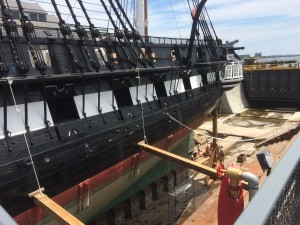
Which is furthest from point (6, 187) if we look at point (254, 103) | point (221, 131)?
point (254, 103)

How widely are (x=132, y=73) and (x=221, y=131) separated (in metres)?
20.2

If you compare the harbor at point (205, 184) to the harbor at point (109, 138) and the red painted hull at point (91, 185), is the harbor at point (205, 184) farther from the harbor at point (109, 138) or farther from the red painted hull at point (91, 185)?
the red painted hull at point (91, 185)

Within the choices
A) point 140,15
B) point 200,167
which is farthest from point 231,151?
point 200,167

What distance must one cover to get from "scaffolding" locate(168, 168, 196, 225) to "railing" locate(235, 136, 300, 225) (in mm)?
10808

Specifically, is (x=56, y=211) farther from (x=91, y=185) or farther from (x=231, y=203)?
(x=231, y=203)

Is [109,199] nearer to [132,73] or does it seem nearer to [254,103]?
[132,73]

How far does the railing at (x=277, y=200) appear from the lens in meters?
1.70

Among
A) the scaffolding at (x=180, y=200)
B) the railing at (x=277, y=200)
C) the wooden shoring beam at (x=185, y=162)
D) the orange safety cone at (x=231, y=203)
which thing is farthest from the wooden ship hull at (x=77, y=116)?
the railing at (x=277, y=200)

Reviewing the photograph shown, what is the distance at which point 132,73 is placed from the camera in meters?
11.0

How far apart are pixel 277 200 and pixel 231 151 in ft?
72.3

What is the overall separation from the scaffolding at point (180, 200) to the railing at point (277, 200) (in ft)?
35.5

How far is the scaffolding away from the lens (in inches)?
526

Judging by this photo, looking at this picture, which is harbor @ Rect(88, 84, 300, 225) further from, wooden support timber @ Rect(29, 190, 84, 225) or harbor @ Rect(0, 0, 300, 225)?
wooden support timber @ Rect(29, 190, 84, 225)

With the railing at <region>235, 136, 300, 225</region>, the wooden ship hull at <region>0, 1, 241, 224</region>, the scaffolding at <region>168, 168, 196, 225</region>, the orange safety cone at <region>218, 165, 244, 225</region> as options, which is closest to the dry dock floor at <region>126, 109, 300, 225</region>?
the scaffolding at <region>168, 168, 196, 225</region>
